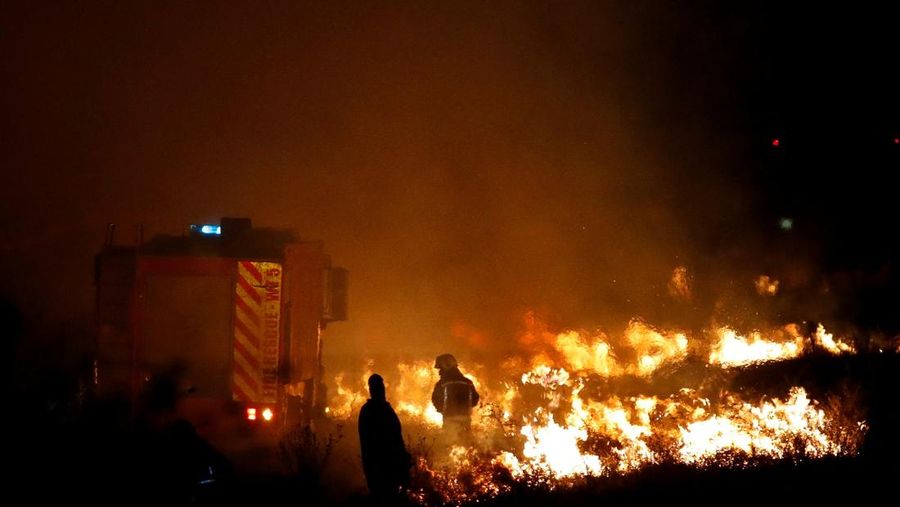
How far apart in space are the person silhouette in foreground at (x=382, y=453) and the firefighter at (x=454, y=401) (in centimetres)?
233

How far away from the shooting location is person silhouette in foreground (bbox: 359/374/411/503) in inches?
229

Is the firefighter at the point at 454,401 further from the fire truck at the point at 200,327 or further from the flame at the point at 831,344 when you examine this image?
the flame at the point at 831,344

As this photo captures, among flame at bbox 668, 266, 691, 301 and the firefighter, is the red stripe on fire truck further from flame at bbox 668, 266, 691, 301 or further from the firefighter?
flame at bbox 668, 266, 691, 301

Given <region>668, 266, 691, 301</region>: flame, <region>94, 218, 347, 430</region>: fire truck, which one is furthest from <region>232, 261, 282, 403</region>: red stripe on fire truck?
<region>668, 266, 691, 301</region>: flame

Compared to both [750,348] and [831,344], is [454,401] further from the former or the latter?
[831,344]

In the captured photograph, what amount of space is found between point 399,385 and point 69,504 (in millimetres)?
5891

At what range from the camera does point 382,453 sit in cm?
584

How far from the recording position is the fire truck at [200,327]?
7.60 m

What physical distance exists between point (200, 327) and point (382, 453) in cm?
292

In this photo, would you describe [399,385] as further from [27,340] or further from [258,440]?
[27,340]

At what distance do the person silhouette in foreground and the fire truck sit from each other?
222 centimetres

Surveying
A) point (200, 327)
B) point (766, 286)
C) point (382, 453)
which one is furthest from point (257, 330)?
point (766, 286)

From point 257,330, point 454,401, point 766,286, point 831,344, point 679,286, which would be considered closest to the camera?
point 257,330

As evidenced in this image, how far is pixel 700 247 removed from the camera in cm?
1941
